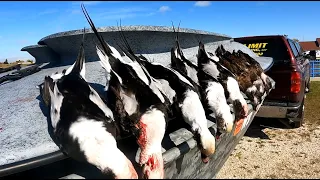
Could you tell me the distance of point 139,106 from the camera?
2.60m

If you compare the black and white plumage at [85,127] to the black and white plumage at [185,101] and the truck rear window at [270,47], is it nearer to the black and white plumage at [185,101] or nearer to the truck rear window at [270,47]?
the black and white plumage at [185,101]

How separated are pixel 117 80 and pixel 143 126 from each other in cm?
51

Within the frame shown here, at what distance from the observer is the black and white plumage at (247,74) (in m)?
4.59

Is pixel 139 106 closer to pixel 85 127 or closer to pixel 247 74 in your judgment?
pixel 85 127

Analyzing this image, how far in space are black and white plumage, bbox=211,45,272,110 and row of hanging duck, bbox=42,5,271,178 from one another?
0.83 metres

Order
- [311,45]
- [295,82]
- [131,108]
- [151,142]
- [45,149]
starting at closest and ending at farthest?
[151,142], [45,149], [131,108], [295,82], [311,45]

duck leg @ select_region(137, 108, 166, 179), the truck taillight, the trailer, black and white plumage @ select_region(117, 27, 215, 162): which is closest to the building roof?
the truck taillight

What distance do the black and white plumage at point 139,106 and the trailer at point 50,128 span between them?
113 mm

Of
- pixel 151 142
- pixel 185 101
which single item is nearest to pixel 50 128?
pixel 151 142

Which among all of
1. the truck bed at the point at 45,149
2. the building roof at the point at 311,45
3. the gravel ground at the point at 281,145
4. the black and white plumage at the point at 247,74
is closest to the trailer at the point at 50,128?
the truck bed at the point at 45,149

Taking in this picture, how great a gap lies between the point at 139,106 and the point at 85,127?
56 centimetres

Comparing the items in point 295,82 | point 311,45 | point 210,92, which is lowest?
point 311,45

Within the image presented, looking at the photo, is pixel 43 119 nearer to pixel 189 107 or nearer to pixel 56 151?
pixel 56 151

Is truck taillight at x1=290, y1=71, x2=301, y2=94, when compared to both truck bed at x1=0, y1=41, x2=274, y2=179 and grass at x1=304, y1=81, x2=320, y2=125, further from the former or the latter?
truck bed at x1=0, y1=41, x2=274, y2=179
